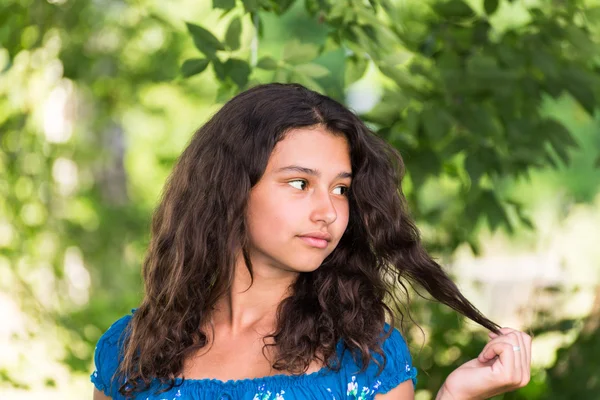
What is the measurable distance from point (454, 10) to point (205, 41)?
0.96m

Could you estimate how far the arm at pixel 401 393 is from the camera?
2.15 meters

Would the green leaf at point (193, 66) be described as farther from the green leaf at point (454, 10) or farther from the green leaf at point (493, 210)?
the green leaf at point (493, 210)

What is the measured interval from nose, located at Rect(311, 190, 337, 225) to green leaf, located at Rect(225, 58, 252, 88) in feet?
2.03

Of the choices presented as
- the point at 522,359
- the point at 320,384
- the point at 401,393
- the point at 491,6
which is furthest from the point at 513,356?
the point at 491,6

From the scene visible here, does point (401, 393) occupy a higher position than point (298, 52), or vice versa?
point (298, 52)

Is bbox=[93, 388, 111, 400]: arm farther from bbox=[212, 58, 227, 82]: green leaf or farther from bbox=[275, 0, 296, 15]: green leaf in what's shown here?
bbox=[275, 0, 296, 15]: green leaf

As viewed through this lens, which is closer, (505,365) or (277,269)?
(505,365)

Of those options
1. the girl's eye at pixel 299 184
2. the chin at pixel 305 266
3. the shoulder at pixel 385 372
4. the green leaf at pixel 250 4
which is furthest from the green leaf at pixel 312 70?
the shoulder at pixel 385 372

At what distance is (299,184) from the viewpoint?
7.07 ft

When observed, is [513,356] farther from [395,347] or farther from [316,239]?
[316,239]

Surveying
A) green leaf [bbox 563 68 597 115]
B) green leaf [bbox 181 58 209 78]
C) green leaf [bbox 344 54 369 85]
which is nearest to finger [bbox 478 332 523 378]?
green leaf [bbox 344 54 369 85]

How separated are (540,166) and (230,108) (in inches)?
53.9

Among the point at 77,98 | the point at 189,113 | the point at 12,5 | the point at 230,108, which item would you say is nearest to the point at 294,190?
the point at 230,108

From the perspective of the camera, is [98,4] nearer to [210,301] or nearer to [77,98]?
[77,98]
